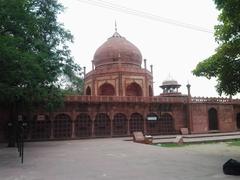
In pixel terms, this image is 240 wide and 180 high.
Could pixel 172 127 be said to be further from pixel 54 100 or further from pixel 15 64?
pixel 15 64

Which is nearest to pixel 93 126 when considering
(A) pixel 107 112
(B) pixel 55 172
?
(A) pixel 107 112

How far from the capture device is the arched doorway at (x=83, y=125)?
25531 millimetres

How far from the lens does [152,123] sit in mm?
28484

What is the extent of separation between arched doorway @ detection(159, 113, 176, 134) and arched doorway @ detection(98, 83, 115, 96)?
6.28m

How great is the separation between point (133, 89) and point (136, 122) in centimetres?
638

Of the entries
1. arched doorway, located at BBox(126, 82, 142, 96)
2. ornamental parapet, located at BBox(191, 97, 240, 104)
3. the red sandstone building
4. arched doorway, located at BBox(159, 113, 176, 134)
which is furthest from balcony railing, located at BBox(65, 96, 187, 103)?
arched doorway, located at BBox(126, 82, 142, 96)

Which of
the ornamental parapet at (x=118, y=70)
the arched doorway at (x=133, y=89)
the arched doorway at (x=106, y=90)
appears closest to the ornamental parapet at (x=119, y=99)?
the arched doorway at (x=133, y=89)

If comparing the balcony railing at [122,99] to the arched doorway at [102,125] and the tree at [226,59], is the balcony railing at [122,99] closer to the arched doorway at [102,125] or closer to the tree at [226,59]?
the arched doorway at [102,125]

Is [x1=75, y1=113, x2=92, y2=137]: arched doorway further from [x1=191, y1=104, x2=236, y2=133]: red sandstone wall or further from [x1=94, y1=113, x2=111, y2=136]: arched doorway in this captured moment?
[x1=191, y1=104, x2=236, y2=133]: red sandstone wall

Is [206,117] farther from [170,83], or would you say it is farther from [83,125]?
[83,125]

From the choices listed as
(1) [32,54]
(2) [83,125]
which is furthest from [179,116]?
(1) [32,54]

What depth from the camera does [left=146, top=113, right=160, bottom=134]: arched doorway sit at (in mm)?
28234

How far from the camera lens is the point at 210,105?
31062mm

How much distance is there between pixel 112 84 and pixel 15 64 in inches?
791
